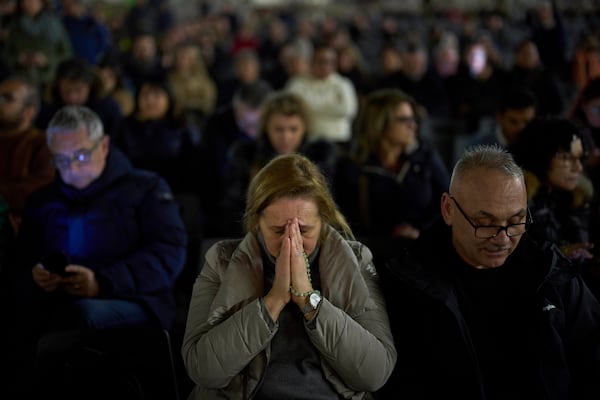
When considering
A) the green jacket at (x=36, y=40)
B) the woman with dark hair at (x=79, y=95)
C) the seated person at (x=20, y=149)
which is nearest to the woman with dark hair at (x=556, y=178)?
the seated person at (x=20, y=149)

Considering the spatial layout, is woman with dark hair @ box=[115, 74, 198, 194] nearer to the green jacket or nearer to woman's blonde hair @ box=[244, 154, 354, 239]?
the green jacket

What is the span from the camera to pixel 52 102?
4.94 m

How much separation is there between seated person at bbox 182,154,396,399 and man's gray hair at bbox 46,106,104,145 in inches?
40.1

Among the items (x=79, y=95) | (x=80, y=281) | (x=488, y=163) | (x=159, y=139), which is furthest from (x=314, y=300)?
(x=79, y=95)

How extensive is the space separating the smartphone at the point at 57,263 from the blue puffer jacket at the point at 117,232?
0.17 metres

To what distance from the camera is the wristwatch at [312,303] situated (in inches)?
74.4

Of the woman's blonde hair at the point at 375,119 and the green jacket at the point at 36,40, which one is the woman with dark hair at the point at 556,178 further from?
the green jacket at the point at 36,40

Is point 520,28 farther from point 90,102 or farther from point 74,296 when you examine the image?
point 74,296

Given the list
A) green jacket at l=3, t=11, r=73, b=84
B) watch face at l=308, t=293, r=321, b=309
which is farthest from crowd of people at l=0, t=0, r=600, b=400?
green jacket at l=3, t=11, r=73, b=84

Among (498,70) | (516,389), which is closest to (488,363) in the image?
(516,389)

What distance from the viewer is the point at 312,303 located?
1.89 meters

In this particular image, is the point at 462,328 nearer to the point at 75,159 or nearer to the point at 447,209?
the point at 447,209

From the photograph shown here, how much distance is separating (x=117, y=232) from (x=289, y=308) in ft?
3.73

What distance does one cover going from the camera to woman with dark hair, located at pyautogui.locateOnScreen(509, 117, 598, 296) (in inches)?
105
